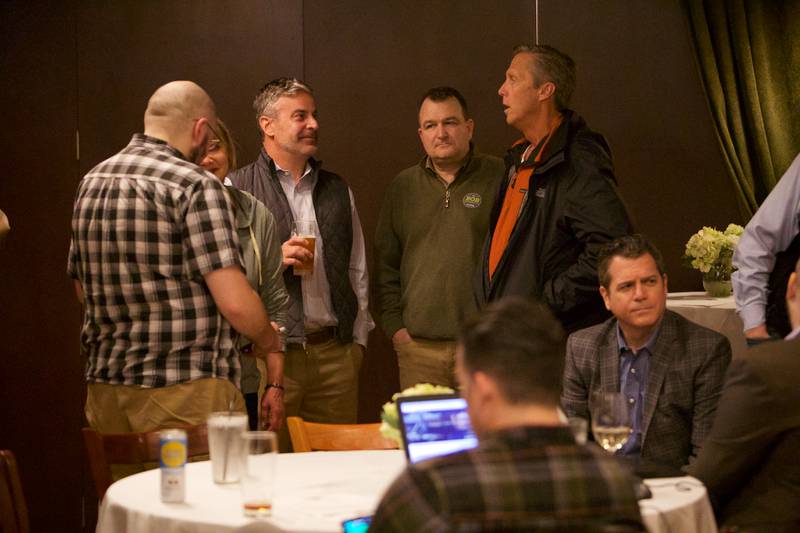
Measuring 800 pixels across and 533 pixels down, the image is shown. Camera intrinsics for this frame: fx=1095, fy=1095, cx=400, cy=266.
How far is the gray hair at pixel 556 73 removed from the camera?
14.6 ft

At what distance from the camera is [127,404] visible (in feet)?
10.9

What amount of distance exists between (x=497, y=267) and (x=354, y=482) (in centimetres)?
169

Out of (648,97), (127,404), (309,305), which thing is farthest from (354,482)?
(648,97)

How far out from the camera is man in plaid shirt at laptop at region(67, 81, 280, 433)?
3.22m

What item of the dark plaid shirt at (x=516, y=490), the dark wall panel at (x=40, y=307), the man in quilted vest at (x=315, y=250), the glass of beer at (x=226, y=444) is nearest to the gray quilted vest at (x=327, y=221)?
the man in quilted vest at (x=315, y=250)

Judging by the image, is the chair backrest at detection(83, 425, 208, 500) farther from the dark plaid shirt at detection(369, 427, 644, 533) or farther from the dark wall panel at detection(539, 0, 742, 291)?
the dark wall panel at detection(539, 0, 742, 291)

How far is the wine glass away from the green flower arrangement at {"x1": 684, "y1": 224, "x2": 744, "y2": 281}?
115 inches

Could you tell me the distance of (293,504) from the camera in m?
2.49

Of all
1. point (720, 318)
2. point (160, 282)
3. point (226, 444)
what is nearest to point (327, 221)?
point (160, 282)

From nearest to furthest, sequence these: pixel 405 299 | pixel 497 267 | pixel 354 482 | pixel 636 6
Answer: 1. pixel 354 482
2. pixel 497 267
3. pixel 405 299
4. pixel 636 6

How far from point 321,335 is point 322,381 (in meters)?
0.20

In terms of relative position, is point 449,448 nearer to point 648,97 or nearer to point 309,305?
point 309,305

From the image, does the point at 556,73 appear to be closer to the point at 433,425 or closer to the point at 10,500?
the point at 433,425

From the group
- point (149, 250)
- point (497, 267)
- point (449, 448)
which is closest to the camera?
point (449, 448)
